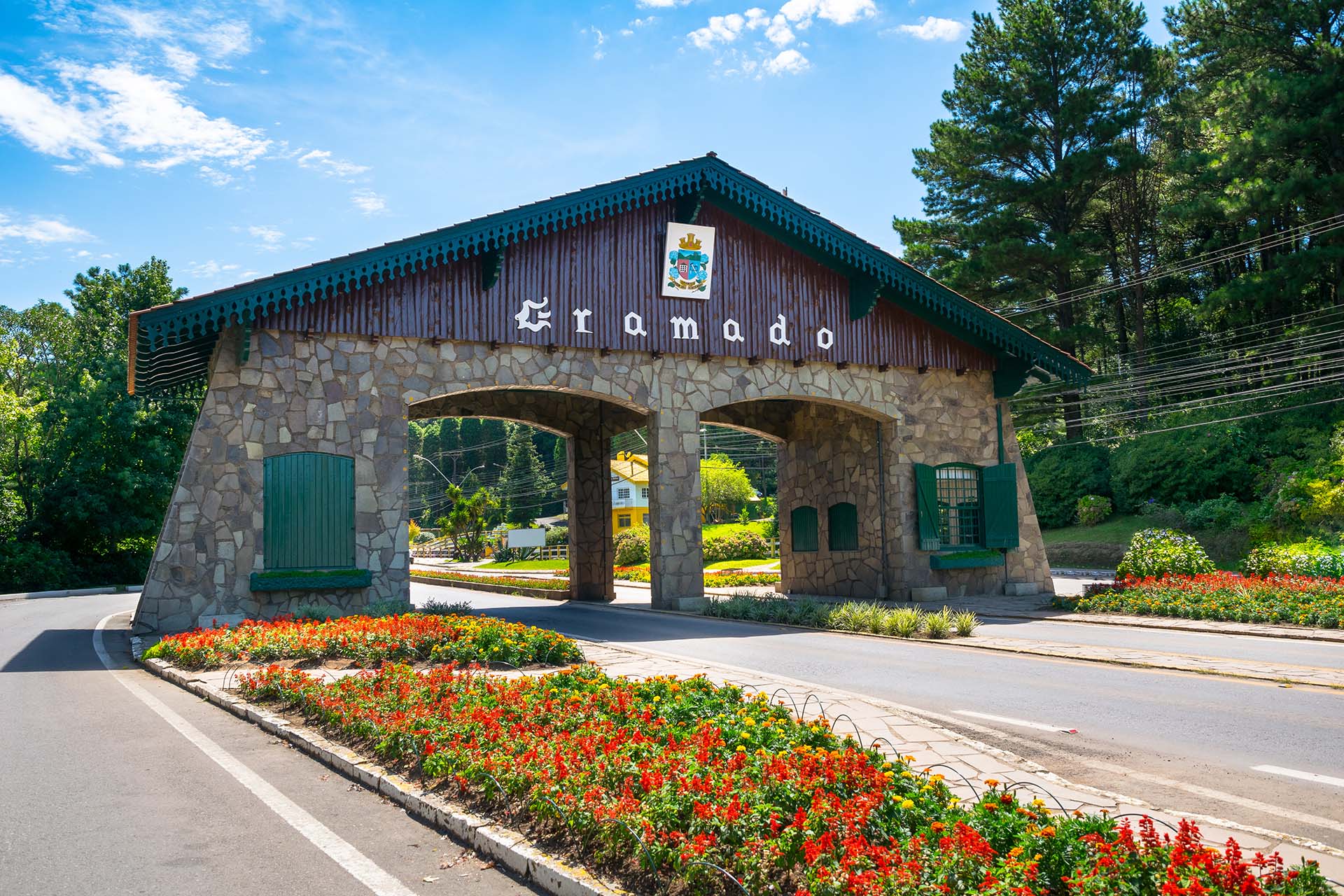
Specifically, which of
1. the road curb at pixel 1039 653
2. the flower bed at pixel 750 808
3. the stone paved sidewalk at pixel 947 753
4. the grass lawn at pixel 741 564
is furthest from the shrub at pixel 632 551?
the flower bed at pixel 750 808

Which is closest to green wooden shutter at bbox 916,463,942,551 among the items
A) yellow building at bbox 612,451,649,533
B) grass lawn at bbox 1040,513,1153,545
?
grass lawn at bbox 1040,513,1153,545

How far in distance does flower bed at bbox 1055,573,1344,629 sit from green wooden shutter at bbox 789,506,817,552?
280 inches

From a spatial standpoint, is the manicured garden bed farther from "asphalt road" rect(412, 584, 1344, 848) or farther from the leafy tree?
the leafy tree

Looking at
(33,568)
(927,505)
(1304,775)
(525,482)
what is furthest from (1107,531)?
(525,482)

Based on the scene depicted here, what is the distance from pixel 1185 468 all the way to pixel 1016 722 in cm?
2763

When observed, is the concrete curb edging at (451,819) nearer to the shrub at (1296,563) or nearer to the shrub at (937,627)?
the shrub at (937,627)

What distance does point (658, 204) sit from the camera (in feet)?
63.8

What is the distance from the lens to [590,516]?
1005 inches

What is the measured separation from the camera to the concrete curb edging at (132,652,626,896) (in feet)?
15.2

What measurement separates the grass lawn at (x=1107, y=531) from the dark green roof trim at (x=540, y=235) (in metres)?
12.7

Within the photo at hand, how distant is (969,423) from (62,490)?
35.7 m

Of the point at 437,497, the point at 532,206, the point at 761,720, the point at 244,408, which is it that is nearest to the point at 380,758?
the point at 761,720

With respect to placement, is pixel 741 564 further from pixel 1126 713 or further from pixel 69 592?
pixel 1126 713

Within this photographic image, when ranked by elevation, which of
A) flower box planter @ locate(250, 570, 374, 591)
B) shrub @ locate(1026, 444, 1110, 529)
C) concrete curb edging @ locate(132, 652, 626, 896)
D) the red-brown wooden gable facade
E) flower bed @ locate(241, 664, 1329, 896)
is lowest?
concrete curb edging @ locate(132, 652, 626, 896)
